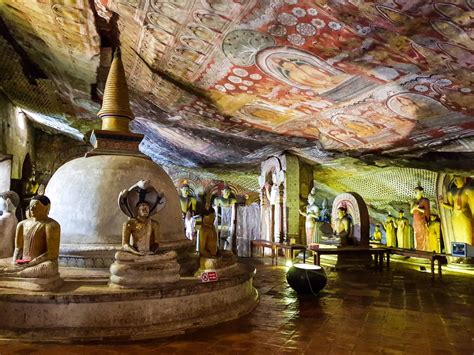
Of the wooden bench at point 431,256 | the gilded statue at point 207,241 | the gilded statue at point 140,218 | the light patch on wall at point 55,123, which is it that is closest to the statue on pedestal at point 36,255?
the gilded statue at point 140,218

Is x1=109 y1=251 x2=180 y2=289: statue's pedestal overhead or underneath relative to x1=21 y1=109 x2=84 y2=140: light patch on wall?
underneath

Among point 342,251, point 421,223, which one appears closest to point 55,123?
point 342,251

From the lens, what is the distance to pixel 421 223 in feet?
44.5

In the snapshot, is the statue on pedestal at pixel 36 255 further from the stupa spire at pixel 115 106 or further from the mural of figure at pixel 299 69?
the mural of figure at pixel 299 69

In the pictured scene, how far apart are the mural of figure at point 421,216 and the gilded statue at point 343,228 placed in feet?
11.9

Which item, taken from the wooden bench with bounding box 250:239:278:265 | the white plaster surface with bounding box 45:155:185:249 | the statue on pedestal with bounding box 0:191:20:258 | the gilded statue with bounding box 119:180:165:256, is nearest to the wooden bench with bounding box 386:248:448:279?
the wooden bench with bounding box 250:239:278:265

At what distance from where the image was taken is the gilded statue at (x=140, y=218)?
198 inches

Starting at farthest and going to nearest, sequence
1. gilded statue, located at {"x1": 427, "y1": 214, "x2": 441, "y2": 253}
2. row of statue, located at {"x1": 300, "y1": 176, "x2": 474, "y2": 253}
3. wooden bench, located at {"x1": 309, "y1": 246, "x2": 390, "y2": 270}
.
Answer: gilded statue, located at {"x1": 427, "y1": 214, "x2": 441, "y2": 253} < row of statue, located at {"x1": 300, "y1": 176, "x2": 474, "y2": 253} < wooden bench, located at {"x1": 309, "y1": 246, "x2": 390, "y2": 270}

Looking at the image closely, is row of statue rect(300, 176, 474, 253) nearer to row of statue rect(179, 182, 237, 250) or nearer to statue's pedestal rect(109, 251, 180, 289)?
row of statue rect(179, 182, 237, 250)

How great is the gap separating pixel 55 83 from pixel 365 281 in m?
10.2

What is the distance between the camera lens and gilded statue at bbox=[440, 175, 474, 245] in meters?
12.1

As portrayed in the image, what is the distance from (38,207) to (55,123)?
12800mm

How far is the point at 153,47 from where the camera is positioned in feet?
25.3

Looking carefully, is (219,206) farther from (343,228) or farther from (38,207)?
(38,207)
